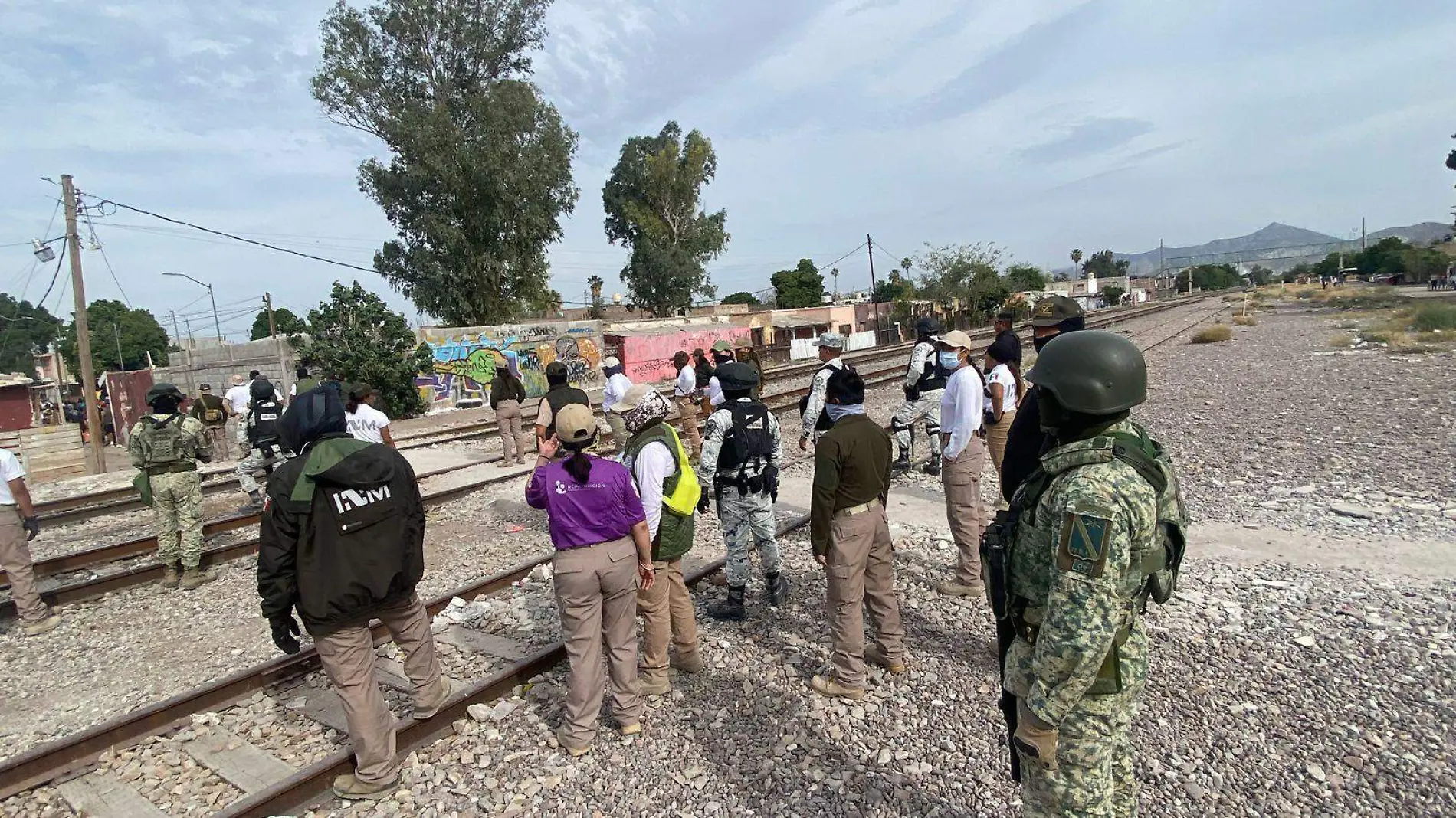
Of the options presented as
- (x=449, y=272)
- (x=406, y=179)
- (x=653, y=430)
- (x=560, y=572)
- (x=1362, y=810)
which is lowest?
(x=1362, y=810)

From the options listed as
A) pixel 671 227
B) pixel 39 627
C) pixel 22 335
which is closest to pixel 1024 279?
pixel 671 227

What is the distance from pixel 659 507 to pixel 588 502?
1.84 feet

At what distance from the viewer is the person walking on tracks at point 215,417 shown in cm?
1184

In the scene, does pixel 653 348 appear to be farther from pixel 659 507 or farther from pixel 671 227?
pixel 659 507

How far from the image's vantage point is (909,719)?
4.02 m

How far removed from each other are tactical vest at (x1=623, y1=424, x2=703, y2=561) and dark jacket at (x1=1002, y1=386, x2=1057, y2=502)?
6.24ft

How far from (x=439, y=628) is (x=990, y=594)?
4.72m

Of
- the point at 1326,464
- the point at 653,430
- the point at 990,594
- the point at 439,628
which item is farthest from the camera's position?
the point at 1326,464

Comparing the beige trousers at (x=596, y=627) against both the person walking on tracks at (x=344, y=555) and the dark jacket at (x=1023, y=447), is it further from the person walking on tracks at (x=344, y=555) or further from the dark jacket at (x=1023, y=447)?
the dark jacket at (x=1023, y=447)

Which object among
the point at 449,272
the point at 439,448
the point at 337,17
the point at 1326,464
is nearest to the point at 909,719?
the point at 1326,464

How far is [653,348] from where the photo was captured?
1184 inches

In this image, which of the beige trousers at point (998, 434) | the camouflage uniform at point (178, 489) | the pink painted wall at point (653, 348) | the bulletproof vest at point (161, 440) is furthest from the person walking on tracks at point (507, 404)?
the pink painted wall at point (653, 348)

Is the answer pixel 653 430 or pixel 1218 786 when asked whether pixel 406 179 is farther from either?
pixel 1218 786

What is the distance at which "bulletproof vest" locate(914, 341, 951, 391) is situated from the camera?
8594 millimetres
